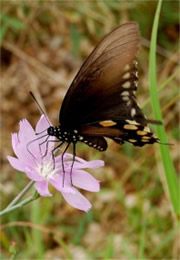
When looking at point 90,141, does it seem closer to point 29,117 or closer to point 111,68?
point 111,68

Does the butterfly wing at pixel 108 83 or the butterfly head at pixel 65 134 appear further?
the butterfly head at pixel 65 134

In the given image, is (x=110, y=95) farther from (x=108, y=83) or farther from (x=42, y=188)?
(x=42, y=188)

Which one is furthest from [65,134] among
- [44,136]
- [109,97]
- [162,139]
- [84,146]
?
[84,146]

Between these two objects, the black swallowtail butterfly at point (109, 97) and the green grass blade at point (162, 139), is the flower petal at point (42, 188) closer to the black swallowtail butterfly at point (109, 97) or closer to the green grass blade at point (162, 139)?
the black swallowtail butterfly at point (109, 97)

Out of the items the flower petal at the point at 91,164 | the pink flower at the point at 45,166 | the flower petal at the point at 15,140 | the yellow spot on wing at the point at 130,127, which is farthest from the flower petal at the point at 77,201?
the yellow spot on wing at the point at 130,127

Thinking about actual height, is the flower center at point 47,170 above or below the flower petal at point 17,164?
below

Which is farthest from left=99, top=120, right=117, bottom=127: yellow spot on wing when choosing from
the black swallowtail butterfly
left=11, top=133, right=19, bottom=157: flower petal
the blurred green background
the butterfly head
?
the blurred green background

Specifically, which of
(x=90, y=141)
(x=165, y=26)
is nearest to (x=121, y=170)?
(x=165, y=26)
